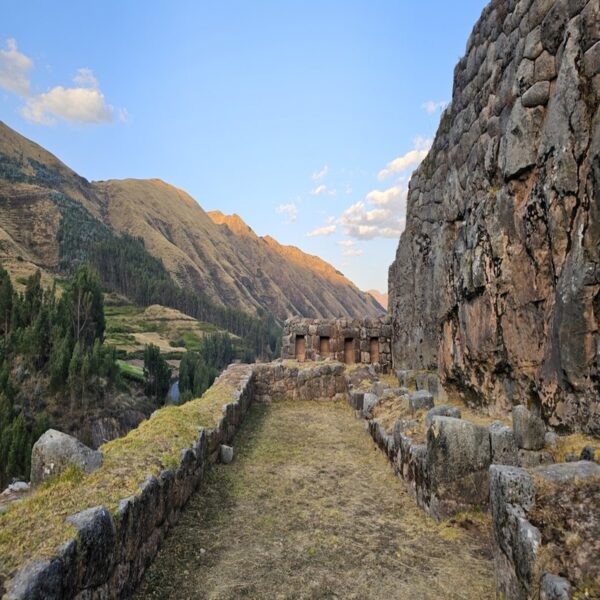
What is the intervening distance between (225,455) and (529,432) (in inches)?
198

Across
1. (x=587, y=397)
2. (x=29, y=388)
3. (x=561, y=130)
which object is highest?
(x=561, y=130)

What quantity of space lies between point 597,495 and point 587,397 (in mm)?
2426

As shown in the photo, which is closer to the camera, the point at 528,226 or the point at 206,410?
the point at 528,226

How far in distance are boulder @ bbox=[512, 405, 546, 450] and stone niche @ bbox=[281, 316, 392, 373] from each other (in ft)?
53.2

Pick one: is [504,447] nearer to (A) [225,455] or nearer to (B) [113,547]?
(B) [113,547]

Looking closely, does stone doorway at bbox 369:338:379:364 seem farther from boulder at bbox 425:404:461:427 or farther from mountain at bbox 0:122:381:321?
mountain at bbox 0:122:381:321

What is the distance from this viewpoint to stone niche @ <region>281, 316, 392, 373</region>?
2214cm

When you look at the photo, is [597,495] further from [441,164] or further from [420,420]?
[441,164]

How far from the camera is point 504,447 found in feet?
18.3

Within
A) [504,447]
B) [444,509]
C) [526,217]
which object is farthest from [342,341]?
[504,447]

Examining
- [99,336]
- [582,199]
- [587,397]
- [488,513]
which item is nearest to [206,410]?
[488,513]

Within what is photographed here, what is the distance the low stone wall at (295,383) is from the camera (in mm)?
15734

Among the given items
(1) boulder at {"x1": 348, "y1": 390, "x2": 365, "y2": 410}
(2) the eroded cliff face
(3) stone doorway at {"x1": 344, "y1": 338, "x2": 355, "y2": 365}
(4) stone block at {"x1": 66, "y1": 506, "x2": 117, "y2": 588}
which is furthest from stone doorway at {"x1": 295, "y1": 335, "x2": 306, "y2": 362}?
(4) stone block at {"x1": 66, "y1": 506, "x2": 117, "y2": 588}

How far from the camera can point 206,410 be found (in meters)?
9.21
